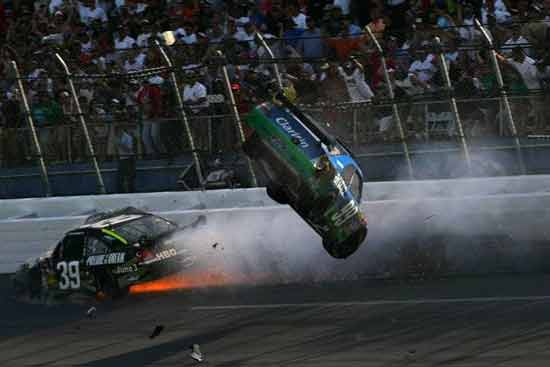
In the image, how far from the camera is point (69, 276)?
14.1 meters

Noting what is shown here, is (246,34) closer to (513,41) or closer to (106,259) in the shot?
(513,41)

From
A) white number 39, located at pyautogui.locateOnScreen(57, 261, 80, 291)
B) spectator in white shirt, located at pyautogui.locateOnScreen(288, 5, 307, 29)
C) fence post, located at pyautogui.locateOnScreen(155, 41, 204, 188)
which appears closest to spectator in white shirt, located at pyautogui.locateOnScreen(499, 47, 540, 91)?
spectator in white shirt, located at pyautogui.locateOnScreen(288, 5, 307, 29)

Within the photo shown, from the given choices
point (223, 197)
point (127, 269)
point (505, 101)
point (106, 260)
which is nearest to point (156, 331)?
point (127, 269)

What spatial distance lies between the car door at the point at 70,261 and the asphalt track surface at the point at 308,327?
291mm

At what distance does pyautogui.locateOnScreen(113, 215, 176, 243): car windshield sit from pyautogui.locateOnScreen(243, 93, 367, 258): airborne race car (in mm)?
2176

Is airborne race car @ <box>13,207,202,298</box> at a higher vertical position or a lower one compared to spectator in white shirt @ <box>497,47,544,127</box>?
lower

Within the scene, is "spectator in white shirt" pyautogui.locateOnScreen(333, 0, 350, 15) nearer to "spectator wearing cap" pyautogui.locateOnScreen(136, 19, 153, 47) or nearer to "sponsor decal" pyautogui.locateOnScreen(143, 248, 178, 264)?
"spectator wearing cap" pyautogui.locateOnScreen(136, 19, 153, 47)

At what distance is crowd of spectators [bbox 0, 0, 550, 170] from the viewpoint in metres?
15.0

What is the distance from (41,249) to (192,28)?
4.72 metres

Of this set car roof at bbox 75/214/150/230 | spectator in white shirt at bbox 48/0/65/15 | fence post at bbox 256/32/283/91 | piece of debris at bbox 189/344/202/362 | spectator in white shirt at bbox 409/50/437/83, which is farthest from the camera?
Result: spectator in white shirt at bbox 48/0/65/15

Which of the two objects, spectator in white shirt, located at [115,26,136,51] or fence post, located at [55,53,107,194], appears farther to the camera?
spectator in white shirt, located at [115,26,136,51]

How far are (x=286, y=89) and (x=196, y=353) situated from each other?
5218mm

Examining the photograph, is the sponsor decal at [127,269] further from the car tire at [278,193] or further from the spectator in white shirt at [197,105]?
the spectator in white shirt at [197,105]

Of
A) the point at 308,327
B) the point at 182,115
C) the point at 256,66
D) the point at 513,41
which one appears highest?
the point at 513,41
